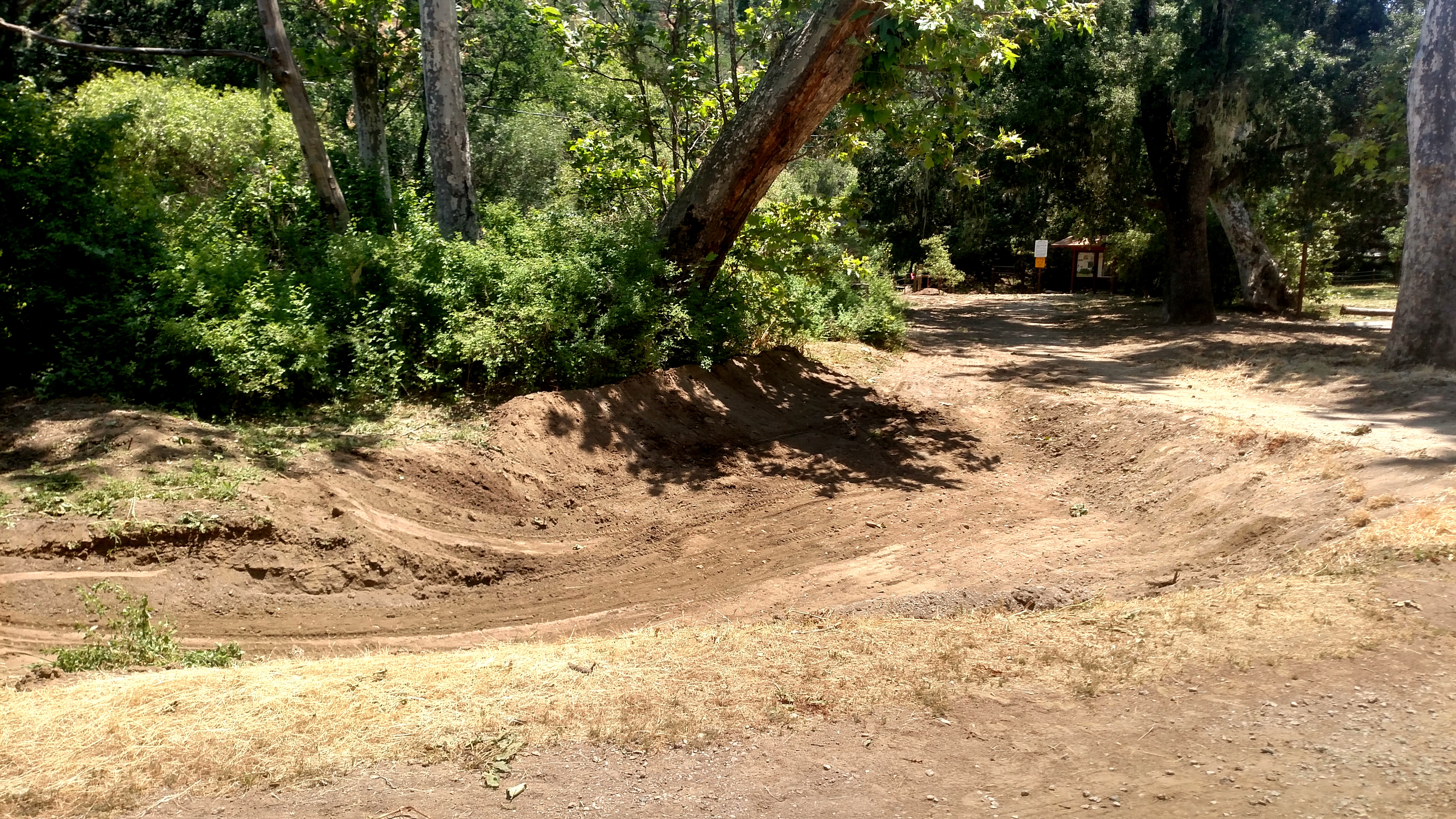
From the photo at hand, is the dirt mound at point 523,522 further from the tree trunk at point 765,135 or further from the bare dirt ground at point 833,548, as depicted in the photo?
the tree trunk at point 765,135

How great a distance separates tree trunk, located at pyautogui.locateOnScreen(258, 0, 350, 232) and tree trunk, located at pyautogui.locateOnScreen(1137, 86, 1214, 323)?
52.2 feet

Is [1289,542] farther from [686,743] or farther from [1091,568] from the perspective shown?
[686,743]

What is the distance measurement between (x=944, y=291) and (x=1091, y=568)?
90.4 ft

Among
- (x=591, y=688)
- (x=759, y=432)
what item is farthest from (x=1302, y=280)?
(x=591, y=688)

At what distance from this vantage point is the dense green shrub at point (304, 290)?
28.2 feet

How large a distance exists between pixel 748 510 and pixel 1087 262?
2911 centimetres

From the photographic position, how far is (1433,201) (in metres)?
12.0

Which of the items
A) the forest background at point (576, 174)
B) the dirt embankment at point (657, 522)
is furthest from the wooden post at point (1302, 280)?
the dirt embankment at point (657, 522)

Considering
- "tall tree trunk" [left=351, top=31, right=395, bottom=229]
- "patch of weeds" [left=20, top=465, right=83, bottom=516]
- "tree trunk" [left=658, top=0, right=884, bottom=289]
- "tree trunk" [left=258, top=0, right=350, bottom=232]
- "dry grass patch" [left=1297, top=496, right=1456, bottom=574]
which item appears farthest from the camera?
"tall tree trunk" [left=351, top=31, right=395, bottom=229]

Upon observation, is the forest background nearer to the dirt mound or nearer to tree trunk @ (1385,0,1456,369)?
the dirt mound

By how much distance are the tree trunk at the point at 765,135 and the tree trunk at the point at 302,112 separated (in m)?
3.95

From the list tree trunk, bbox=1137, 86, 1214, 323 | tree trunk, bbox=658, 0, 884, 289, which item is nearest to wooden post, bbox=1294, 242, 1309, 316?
tree trunk, bbox=1137, 86, 1214, 323

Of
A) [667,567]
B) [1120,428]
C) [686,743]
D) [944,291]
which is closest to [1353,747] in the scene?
[686,743]

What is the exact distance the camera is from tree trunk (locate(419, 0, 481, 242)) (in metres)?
11.9
